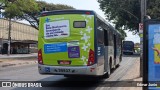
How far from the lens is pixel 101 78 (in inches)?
679

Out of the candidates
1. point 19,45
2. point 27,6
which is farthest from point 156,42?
point 19,45

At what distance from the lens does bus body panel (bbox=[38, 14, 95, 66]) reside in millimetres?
12539

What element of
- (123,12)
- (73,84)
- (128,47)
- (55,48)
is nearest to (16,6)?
(73,84)

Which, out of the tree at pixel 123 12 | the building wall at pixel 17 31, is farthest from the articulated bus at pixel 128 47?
the building wall at pixel 17 31

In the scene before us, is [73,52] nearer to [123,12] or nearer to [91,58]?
[91,58]

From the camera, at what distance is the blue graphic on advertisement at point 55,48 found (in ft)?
41.6

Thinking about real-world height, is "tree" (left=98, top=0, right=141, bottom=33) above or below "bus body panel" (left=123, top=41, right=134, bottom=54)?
above

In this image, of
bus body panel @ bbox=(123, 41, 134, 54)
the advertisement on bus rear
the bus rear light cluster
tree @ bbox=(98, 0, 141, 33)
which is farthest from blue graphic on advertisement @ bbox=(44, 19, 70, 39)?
bus body panel @ bbox=(123, 41, 134, 54)

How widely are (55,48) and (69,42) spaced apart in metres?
0.62

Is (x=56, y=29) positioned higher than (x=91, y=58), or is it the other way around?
(x=56, y=29)

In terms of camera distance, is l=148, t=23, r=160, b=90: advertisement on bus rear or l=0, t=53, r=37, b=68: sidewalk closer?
l=148, t=23, r=160, b=90: advertisement on bus rear

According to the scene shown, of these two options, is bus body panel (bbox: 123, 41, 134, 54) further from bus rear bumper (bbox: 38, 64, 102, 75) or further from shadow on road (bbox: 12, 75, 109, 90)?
bus rear bumper (bbox: 38, 64, 102, 75)

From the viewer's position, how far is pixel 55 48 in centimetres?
A: 1280

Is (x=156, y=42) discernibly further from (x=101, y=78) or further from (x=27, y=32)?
(x=27, y=32)
